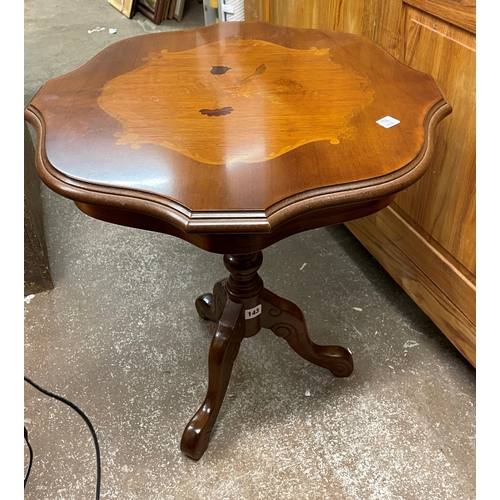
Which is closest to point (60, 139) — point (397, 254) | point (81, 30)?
point (397, 254)

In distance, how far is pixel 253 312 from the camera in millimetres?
999

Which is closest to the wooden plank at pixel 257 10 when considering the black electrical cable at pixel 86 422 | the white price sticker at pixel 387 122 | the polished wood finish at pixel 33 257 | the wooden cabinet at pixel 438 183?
the wooden cabinet at pixel 438 183

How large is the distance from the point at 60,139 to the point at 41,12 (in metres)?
3.53

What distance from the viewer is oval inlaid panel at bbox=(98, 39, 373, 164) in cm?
74

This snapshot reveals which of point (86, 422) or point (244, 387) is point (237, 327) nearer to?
point (244, 387)

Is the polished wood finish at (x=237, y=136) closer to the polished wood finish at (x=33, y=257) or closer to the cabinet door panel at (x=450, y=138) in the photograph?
the cabinet door panel at (x=450, y=138)

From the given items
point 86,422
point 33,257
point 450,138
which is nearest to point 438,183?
point 450,138

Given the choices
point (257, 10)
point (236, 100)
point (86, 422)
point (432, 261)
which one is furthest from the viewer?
point (257, 10)

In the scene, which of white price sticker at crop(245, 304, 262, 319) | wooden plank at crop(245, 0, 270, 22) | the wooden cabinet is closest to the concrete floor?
the wooden cabinet

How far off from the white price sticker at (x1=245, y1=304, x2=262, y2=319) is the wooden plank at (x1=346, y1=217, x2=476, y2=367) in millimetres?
485

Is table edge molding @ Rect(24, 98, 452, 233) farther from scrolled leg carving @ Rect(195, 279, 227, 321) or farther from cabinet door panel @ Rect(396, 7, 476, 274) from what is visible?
scrolled leg carving @ Rect(195, 279, 227, 321)

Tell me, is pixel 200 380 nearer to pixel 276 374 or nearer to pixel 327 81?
pixel 276 374

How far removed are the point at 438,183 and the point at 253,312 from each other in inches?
20.6

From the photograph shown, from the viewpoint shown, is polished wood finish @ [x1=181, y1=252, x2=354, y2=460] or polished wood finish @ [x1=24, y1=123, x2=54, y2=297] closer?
polished wood finish @ [x1=181, y1=252, x2=354, y2=460]
